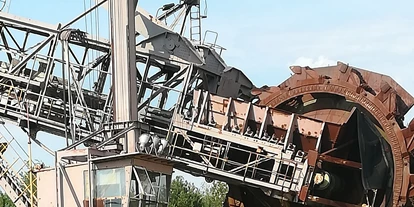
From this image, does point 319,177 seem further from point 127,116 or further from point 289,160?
point 127,116

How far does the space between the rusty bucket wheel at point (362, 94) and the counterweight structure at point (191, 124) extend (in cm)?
3

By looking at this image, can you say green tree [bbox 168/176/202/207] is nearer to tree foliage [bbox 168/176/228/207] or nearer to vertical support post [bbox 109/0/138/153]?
tree foliage [bbox 168/176/228/207]

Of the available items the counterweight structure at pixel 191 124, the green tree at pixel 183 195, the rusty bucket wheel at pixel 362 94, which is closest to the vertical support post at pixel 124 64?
the counterweight structure at pixel 191 124

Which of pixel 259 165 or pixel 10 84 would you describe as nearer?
pixel 259 165

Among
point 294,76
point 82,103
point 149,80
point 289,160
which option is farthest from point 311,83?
point 82,103

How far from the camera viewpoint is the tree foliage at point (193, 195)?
54906 millimetres

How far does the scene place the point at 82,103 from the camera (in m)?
19.9

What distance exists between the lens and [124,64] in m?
18.2

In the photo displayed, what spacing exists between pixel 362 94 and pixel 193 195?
129 feet

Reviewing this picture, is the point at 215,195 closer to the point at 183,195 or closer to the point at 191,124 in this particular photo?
the point at 183,195

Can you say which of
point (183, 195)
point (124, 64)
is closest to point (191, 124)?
point (124, 64)

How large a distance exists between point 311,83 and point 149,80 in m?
5.09

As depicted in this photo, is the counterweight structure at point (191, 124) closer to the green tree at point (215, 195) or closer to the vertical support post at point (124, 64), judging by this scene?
the vertical support post at point (124, 64)

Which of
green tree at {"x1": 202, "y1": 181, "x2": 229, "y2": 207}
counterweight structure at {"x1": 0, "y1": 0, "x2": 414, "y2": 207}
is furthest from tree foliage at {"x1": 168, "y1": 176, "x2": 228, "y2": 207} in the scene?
counterweight structure at {"x1": 0, "y1": 0, "x2": 414, "y2": 207}
